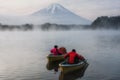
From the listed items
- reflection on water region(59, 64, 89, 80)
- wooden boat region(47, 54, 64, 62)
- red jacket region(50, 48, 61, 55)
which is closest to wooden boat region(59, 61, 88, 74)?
reflection on water region(59, 64, 89, 80)

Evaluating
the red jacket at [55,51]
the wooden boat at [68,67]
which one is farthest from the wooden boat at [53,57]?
the wooden boat at [68,67]

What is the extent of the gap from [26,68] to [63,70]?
7.39 metres

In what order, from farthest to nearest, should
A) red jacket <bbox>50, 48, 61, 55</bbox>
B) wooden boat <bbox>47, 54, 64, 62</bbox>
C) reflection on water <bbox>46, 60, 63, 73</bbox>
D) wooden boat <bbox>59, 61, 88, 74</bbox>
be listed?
red jacket <bbox>50, 48, 61, 55</bbox> → wooden boat <bbox>47, 54, 64, 62</bbox> → reflection on water <bbox>46, 60, 63, 73</bbox> → wooden boat <bbox>59, 61, 88, 74</bbox>

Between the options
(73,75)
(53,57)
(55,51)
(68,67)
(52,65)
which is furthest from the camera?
(55,51)

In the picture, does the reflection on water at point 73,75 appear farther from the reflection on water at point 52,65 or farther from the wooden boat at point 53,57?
the wooden boat at point 53,57

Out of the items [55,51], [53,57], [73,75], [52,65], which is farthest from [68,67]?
[55,51]

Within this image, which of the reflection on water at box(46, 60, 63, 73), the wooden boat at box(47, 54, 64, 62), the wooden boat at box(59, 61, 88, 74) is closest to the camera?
the wooden boat at box(59, 61, 88, 74)

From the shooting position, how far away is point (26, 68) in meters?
42.8

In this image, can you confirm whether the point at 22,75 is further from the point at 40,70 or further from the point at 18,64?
the point at 18,64

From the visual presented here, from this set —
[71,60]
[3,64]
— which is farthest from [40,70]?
[3,64]

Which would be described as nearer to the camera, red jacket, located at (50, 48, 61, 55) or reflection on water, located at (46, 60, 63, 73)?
reflection on water, located at (46, 60, 63, 73)

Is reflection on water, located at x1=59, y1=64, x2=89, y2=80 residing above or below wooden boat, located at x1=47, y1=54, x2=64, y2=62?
below

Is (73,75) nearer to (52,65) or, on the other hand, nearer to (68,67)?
(68,67)

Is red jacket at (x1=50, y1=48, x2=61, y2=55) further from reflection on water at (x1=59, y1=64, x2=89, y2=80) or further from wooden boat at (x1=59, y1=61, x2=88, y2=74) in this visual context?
wooden boat at (x1=59, y1=61, x2=88, y2=74)
